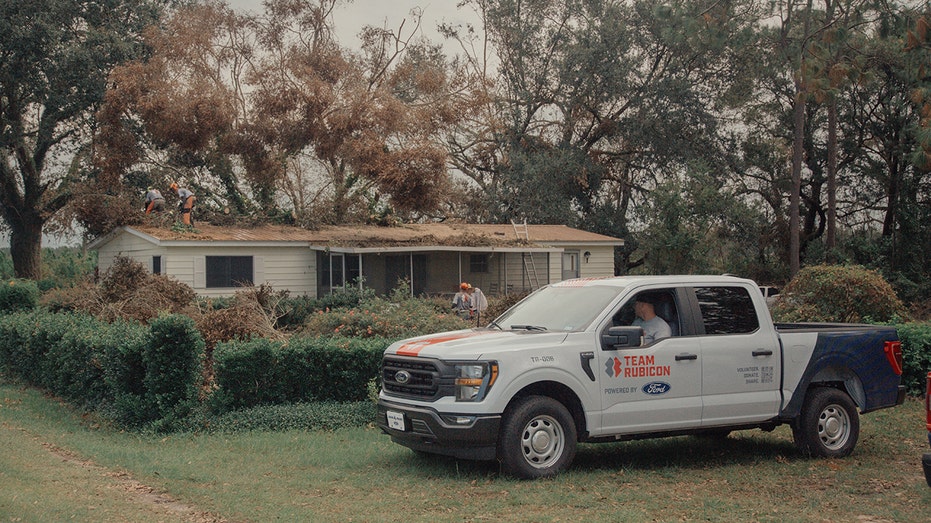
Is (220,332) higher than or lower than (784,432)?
higher

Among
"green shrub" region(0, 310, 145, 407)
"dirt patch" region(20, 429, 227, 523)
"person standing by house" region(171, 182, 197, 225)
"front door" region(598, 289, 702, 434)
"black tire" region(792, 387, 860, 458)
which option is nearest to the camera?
"dirt patch" region(20, 429, 227, 523)

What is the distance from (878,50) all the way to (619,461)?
1117 inches

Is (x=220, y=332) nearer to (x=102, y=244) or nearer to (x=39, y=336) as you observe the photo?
(x=39, y=336)

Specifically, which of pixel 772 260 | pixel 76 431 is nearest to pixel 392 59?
pixel 772 260

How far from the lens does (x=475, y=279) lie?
31.1 m

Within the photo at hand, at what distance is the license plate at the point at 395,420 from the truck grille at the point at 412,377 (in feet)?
0.67

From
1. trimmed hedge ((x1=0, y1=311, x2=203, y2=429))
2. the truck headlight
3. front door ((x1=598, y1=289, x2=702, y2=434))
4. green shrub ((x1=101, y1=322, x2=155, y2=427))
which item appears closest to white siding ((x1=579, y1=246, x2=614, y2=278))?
trimmed hedge ((x1=0, y1=311, x2=203, y2=429))

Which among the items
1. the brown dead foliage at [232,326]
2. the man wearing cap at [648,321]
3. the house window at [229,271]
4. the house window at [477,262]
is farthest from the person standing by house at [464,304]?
the man wearing cap at [648,321]

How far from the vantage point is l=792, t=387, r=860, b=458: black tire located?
9258 millimetres

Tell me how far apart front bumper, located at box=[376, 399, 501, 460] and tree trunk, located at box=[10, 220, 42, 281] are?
107 ft

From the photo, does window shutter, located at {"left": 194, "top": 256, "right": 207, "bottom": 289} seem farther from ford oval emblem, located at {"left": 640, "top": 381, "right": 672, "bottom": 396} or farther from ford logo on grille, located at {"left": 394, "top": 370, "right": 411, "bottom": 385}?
ford oval emblem, located at {"left": 640, "top": 381, "right": 672, "bottom": 396}

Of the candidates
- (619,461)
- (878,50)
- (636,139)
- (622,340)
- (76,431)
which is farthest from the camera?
(636,139)

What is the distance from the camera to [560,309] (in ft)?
29.7

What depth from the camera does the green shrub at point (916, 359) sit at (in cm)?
1366
